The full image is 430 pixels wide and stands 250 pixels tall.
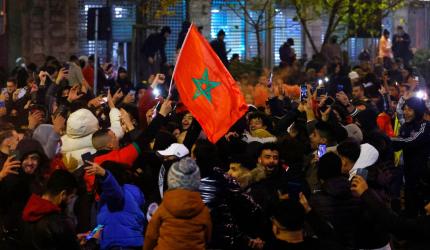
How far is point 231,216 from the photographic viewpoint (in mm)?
Result: 8055

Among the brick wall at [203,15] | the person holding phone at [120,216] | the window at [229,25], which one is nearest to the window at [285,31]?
the window at [229,25]

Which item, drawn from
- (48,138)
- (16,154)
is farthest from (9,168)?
(48,138)

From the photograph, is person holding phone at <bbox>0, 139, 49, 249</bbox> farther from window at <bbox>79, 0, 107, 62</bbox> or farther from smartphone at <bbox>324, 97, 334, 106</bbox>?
window at <bbox>79, 0, 107, 62</bbox>

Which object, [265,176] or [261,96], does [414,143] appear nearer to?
[261,96]

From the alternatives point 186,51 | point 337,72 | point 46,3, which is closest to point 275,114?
point 186,51

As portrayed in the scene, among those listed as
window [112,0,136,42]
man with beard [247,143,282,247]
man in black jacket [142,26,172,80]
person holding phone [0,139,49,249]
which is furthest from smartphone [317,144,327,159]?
window [112,0,136,42]

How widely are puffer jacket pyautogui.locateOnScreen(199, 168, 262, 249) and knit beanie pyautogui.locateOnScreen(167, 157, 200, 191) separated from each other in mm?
631

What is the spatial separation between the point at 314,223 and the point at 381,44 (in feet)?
72.2

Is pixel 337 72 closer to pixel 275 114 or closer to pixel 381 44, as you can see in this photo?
pixel 381 44

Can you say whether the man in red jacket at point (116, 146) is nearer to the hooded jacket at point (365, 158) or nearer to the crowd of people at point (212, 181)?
the crowd of people at point (212, 181)

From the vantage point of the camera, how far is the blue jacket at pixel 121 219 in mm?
8211

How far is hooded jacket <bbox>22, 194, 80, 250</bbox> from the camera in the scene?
7395mm

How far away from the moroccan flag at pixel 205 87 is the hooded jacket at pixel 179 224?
2.75 meters

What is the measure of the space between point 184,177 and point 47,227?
1046 mm
